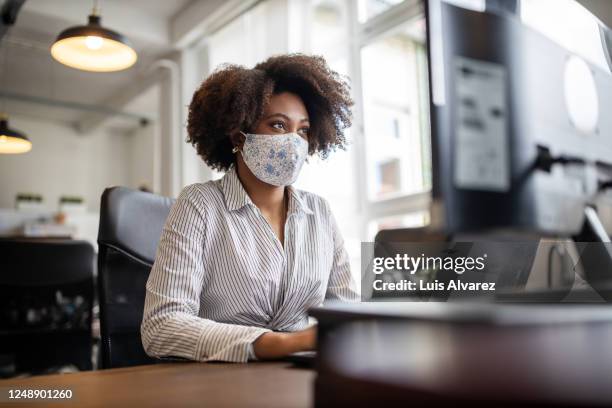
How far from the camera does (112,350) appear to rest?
120 cm

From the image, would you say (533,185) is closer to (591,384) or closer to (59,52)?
(591,384)

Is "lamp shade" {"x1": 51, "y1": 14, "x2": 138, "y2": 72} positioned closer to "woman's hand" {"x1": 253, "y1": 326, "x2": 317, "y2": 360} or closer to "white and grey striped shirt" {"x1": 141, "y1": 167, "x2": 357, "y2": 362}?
"white and grey striped shirt" {"x1": 141, "y1": 167, "x2": 357, "y2": 362}

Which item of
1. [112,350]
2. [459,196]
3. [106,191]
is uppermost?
[106,191]

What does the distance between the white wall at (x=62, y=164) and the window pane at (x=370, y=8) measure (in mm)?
4704

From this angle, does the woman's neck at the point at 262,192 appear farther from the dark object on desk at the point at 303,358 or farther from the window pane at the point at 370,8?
the window pane at the point at 370,8

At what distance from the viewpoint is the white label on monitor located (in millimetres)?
430

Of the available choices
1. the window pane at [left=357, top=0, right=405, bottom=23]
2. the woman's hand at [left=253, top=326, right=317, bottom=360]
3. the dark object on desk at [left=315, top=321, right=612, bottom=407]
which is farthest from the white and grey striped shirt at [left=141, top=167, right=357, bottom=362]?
the window pane at [left=357, top=0, right=405, bottom=23]

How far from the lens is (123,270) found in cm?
128

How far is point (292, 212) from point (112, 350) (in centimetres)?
54

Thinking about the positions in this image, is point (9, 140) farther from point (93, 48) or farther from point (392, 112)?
point (392, 112)

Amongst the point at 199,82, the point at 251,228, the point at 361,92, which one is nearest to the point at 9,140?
the point at 199,82

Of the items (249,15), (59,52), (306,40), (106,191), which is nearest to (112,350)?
(106,191)

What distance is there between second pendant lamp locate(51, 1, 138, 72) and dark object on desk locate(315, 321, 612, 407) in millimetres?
2782

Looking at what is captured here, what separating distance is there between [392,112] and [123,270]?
2.65 m
